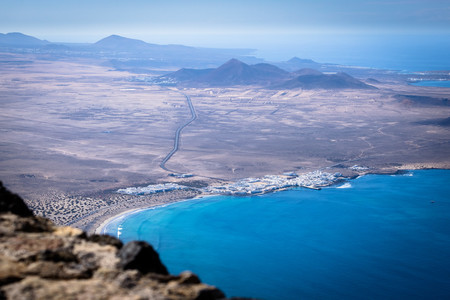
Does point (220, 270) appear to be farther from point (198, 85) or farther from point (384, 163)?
point (198, 85)

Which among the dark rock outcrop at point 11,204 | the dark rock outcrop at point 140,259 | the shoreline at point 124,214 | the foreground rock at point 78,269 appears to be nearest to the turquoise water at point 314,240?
the shoreline at point 124,214

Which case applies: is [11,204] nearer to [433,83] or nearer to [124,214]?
[124,214]

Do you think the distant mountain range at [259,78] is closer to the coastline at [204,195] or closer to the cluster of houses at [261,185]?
the coastline at [204,195]

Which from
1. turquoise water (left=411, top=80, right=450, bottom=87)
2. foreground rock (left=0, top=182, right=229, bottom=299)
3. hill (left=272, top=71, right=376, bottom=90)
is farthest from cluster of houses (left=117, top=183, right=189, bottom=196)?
turquoise water (left=411, top=80, right=450, bottom=87)

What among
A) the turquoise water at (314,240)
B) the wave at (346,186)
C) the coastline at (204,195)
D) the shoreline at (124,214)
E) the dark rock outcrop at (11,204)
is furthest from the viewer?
the wave at (346,186)

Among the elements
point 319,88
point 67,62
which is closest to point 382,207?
point 319,88
